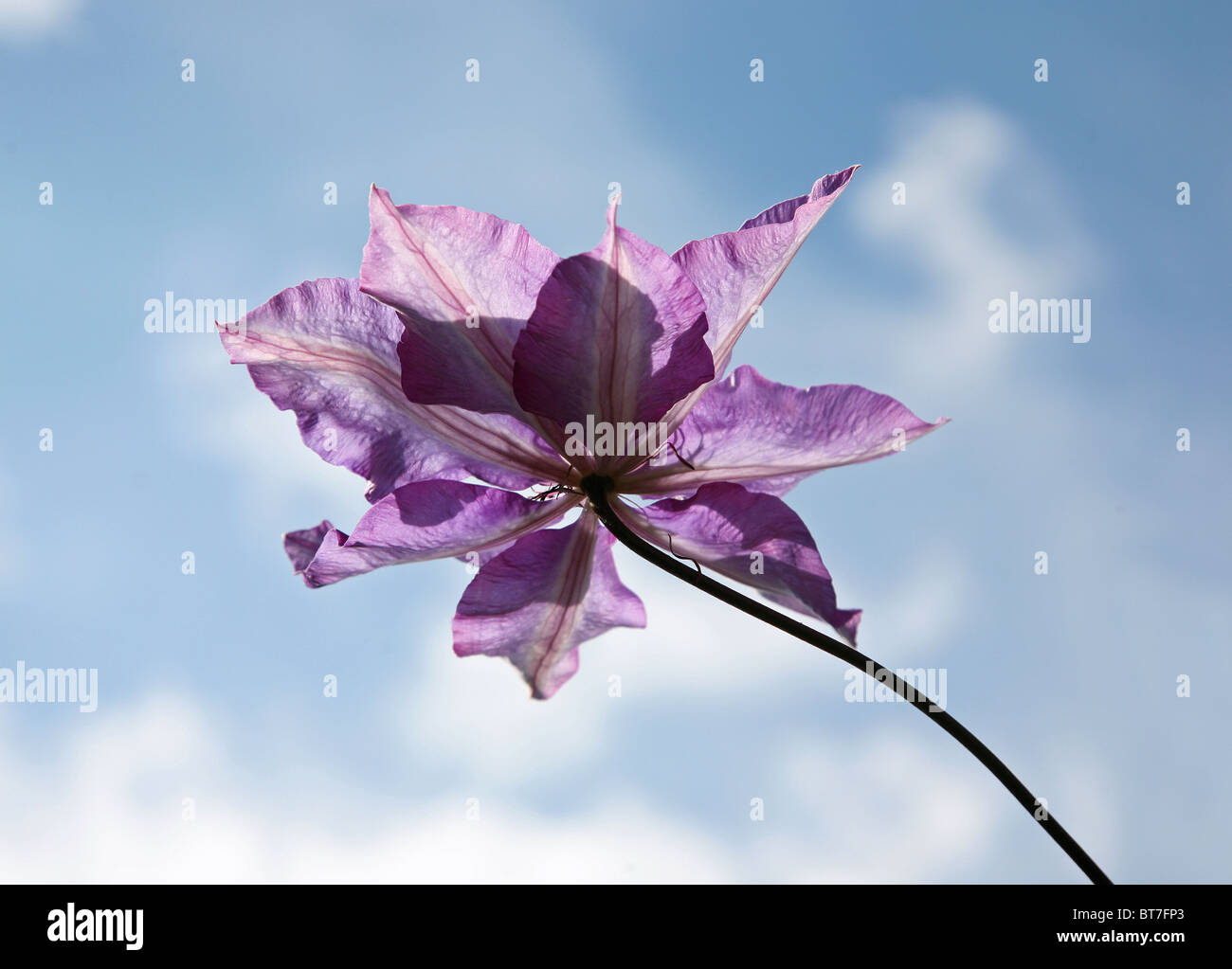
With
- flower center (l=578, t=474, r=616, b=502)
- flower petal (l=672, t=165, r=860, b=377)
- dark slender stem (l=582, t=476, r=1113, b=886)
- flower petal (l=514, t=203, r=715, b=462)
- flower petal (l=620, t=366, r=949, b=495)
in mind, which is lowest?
dark slender stem (l=582, t=476, r=1113, b=886)

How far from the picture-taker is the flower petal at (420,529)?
129 centimetres

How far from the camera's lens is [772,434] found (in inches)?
52.4

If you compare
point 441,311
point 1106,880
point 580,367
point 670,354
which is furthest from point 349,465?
point 1106,880

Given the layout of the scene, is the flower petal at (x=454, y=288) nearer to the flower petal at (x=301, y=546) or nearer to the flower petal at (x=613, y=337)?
the flower petal at (x=613, y=337)

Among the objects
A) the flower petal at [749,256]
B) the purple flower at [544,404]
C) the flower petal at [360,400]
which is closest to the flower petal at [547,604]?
the purple flower at [544,404]

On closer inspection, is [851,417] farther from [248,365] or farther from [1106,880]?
[248,365]

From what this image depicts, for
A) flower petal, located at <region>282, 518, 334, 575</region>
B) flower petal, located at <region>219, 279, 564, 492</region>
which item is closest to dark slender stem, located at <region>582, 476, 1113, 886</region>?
flower petal, located at <region>219, 279, 564, 492</region>

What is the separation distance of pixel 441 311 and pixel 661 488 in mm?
424

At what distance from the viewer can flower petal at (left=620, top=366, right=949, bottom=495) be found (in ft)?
4.06

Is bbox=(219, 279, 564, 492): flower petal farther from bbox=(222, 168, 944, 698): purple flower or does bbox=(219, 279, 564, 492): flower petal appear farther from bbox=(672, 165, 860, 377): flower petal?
Result: bbox=(672, 165, 860, 377): flower petal

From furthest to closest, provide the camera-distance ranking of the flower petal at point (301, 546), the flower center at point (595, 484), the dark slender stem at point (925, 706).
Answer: the flower petal at point (301, 546) → the flower center at point (595, 484) → the dark slender stem at point (925, 706)

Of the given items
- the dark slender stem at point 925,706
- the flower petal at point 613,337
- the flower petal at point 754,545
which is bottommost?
the dark slender stem at point 925,706

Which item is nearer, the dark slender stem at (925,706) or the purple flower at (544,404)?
the dark slender stem at (925,706)

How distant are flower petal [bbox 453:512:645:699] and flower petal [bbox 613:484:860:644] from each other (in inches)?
5.9
